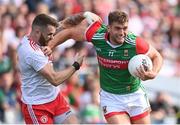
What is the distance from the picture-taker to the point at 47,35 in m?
10.1

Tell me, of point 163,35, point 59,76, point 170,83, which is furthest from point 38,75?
point 163,35

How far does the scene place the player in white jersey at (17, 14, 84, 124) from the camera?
9984 millimetres

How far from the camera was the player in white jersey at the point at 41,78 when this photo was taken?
998 cm

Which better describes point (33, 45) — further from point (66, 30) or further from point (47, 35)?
point (66, 30)

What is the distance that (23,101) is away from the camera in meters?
10.5

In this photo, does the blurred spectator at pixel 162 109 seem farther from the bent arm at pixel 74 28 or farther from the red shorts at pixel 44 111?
the red shorts at pixel 44 111

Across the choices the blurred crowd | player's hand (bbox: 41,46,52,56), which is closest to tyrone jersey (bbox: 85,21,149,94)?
player's hand (bbox: 41,46,52,56)

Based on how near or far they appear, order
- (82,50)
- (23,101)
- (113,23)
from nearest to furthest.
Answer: (113,23) → (23,101) → (82,50)

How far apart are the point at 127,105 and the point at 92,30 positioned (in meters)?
Result: 1.11

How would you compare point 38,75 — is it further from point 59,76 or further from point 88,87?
point 88,87

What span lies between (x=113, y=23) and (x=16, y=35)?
615 cm

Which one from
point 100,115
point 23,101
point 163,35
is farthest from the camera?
point 163,35

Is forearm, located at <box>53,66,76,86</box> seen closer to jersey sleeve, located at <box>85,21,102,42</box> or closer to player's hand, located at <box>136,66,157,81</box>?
jersey sleeve, located at <box>85,21,102,42</box>

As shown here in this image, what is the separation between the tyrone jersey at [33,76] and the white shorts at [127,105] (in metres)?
0.73
